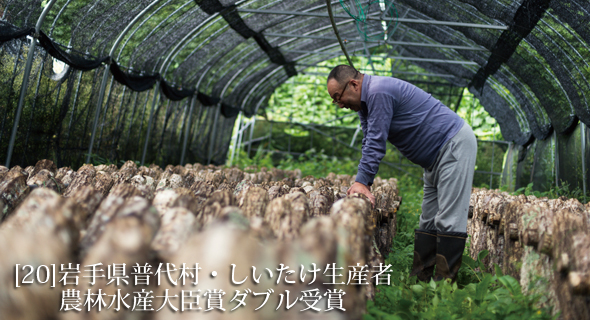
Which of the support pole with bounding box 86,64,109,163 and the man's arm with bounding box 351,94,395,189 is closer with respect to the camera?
the man's arm with bounding box 351,94,395,189

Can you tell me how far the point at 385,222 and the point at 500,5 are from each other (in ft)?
16.2

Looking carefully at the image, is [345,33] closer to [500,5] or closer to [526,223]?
[500,5]

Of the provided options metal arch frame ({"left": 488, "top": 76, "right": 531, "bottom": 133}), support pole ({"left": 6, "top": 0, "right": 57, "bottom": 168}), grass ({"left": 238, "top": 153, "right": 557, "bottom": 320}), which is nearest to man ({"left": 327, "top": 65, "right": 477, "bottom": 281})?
grass ({"left": 238, "top": 153, "right": 557, "bottom": 320})

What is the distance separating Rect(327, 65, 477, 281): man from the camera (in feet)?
10.4

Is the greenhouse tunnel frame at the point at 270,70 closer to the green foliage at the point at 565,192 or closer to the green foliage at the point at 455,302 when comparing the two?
the green foliage at the point at 565,192

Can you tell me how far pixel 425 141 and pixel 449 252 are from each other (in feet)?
2.54

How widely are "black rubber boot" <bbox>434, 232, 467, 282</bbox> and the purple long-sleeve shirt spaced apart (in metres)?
0.54

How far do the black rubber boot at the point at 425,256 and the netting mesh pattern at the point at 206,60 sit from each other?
4171mm

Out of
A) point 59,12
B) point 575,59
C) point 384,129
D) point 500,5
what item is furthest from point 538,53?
point 59,12

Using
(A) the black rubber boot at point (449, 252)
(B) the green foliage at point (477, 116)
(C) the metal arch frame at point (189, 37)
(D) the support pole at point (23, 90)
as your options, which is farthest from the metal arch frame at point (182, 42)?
(B) the green foliage at point (477, 116)

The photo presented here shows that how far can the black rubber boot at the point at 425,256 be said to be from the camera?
352cm

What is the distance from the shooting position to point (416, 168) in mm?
16359

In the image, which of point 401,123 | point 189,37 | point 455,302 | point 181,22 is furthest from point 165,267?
point 189,37

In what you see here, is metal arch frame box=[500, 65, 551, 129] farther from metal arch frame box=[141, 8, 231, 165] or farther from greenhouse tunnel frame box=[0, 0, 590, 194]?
metal arch frame box=[141, 8, 231, 165]
